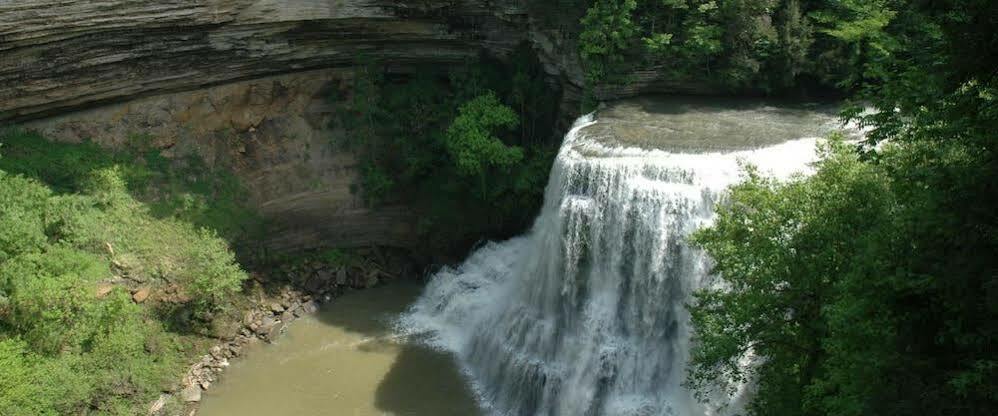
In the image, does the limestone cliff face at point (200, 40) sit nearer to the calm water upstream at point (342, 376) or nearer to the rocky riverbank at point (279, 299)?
the rocky riverbank at point (279, 299)

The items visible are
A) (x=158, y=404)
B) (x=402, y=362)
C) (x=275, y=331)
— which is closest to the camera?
(x=158, y=404)

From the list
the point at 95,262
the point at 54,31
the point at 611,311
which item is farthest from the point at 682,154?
the point at 54,31

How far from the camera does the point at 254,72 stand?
27094 millimetres

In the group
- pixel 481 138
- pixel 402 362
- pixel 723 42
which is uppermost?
pixel 723 42

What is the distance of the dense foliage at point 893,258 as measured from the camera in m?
8.87

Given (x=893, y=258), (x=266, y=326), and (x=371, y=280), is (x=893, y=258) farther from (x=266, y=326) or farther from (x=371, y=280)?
(x=371, y=280)

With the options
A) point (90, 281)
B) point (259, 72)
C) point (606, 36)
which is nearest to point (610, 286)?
point (606, 36)

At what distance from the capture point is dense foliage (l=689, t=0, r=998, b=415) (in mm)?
8867

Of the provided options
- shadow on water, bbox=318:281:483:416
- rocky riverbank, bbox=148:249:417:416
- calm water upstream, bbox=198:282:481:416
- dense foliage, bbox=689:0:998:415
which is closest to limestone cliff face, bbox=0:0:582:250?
rocky riverbank, bbox=148:249:417:416

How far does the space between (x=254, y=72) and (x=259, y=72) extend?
0.17m

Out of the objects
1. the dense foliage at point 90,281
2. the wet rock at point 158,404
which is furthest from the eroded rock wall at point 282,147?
the wet rock at point 158,404

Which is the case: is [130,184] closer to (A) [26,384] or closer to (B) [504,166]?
(A) [26,384]

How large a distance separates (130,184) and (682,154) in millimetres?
16924

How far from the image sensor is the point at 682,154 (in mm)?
19641
